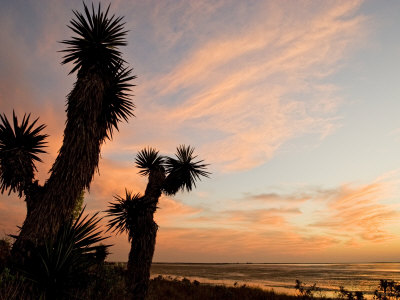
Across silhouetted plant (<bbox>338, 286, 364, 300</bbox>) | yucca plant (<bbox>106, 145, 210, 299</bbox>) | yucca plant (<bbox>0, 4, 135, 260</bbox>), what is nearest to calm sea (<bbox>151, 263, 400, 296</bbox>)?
silhouetted plant (<bbox>338, 286, 364, 300</bbox>)

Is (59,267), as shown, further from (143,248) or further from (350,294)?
(350,294)

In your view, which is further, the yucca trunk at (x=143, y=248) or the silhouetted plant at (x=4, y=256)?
the yucca trunk at (x=143, y=248)

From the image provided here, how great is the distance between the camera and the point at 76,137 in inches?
333

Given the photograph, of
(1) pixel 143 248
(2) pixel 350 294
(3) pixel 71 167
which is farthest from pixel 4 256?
(2) pixel 350 294

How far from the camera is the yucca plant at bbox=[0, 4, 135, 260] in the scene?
24.9 feet

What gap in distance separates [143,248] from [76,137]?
5.71m

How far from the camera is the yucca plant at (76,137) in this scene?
7.59 m

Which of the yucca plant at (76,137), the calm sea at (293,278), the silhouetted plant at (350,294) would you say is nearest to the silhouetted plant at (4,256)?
the yucca plant at (76,137)

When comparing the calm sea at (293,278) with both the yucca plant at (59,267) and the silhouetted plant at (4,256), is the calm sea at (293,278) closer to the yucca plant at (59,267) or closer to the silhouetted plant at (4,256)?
the silhouetted plant at (4,256)

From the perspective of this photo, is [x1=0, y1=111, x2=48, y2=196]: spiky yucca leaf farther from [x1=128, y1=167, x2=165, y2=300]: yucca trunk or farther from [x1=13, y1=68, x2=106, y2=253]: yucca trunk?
[x1=128, y1=167, x2=165, y2=300]: yucca trunk

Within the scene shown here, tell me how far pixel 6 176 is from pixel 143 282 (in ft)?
21.2

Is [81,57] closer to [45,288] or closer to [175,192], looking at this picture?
[175,192]

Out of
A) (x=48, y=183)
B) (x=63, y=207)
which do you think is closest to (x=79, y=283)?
(x=63, y=207)

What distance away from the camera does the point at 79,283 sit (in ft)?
17.3
